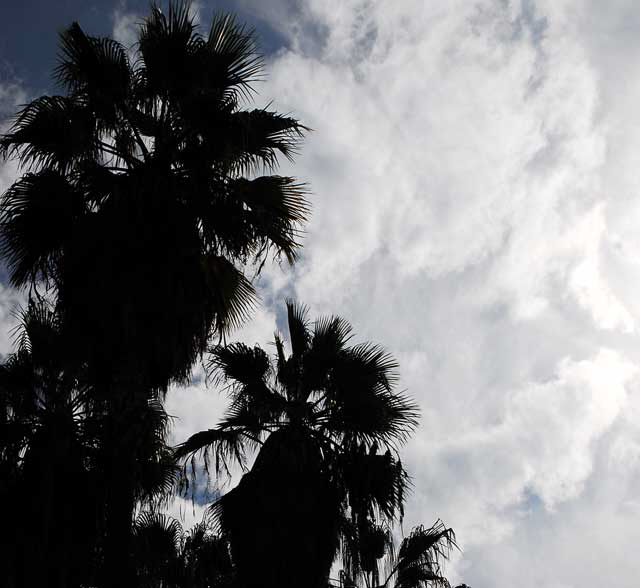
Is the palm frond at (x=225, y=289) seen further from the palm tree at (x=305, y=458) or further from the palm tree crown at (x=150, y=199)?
the palm tree at (x=305, y=458)

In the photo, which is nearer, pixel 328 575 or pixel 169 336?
pixel 169 336

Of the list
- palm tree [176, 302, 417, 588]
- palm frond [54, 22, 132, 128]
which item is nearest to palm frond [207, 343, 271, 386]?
palm tree [176, 302, 417, 588]

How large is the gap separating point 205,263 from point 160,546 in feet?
45.1

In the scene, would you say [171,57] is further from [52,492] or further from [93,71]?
[52,492]

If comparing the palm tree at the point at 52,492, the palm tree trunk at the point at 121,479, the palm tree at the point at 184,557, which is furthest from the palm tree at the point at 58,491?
the palm tree at the point at 184,557

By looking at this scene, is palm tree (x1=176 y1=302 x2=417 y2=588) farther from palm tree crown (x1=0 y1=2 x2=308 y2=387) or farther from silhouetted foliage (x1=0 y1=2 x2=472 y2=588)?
palm tree crown (x1=0 y1=2 x2=308 y2=387)

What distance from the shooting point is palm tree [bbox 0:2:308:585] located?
6.46 metres

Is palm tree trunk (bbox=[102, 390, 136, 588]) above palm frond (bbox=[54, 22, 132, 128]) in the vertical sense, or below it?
below

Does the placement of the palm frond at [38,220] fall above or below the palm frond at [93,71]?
below

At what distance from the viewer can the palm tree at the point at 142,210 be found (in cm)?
646

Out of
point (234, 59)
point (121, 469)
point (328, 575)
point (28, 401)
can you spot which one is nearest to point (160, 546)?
point (28, 401)

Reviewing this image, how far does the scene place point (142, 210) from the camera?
6785 millimetres

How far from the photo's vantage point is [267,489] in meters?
10.1

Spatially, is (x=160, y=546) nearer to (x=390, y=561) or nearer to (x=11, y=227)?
(x=390, y=561)
